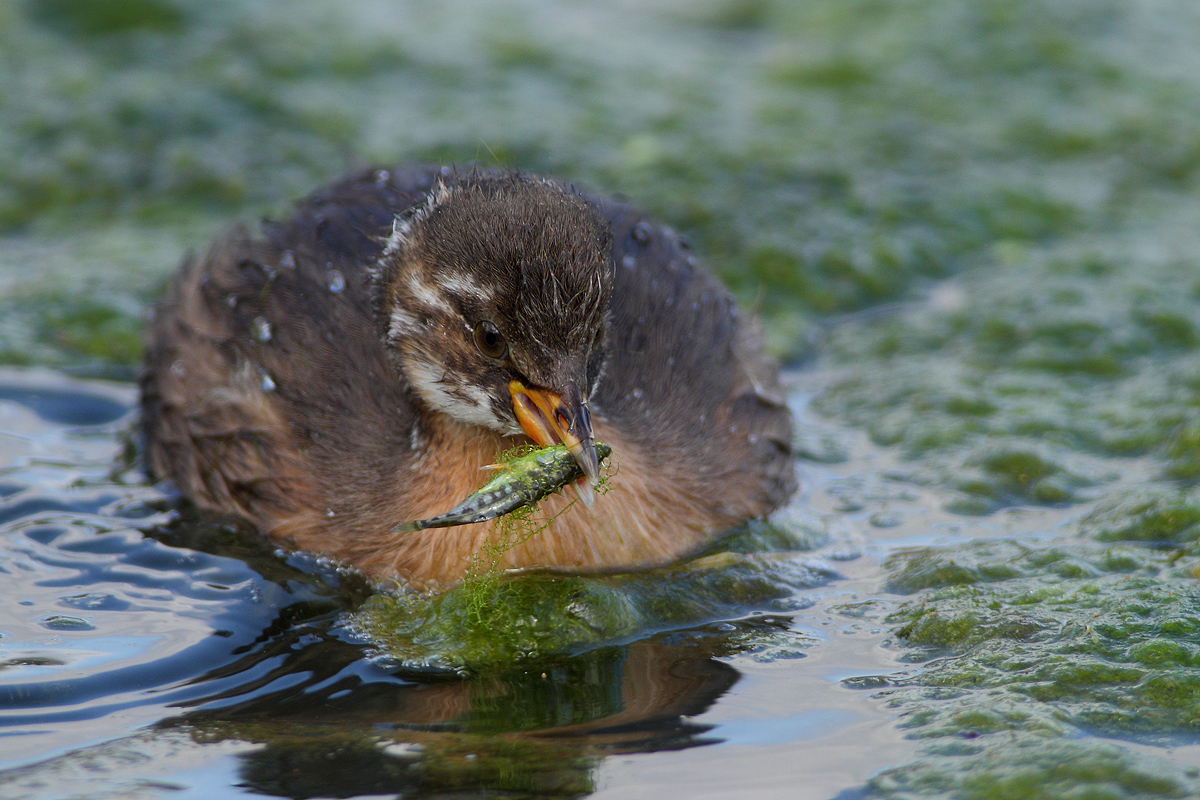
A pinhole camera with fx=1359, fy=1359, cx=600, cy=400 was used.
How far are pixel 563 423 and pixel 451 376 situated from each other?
0.62m

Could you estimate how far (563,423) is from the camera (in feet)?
16.2

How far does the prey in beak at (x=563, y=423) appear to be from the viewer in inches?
190

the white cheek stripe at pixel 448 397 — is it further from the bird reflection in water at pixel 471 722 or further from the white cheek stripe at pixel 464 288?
the bird reflection in water at pixel 471 722

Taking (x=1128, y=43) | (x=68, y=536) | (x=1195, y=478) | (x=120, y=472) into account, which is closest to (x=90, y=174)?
(x=120, y=472)

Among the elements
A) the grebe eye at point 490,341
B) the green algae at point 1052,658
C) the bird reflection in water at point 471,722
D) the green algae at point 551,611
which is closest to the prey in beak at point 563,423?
the grebe eye at point 490,341

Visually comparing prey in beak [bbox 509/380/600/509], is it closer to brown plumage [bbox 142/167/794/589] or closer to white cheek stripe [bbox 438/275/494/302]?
brown plumage [bbox 142/167/794/589]

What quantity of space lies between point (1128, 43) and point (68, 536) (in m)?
9.61

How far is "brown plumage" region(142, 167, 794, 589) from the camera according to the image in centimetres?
507

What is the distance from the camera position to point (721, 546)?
5.89m

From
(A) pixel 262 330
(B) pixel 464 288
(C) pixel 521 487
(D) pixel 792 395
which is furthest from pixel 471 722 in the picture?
(D) pixel 792 395

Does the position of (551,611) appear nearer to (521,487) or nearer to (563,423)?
(521,487)

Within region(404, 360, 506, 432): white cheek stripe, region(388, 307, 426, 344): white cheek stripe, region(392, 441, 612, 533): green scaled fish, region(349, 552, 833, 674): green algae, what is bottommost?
region(349, 552, 833, 674): green algae

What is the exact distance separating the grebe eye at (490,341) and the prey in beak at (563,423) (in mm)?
122

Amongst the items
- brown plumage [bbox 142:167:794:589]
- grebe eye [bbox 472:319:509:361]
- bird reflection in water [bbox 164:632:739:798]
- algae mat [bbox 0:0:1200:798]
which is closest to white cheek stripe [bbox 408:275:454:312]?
brown plumage [bbox 142:167:794:589]
